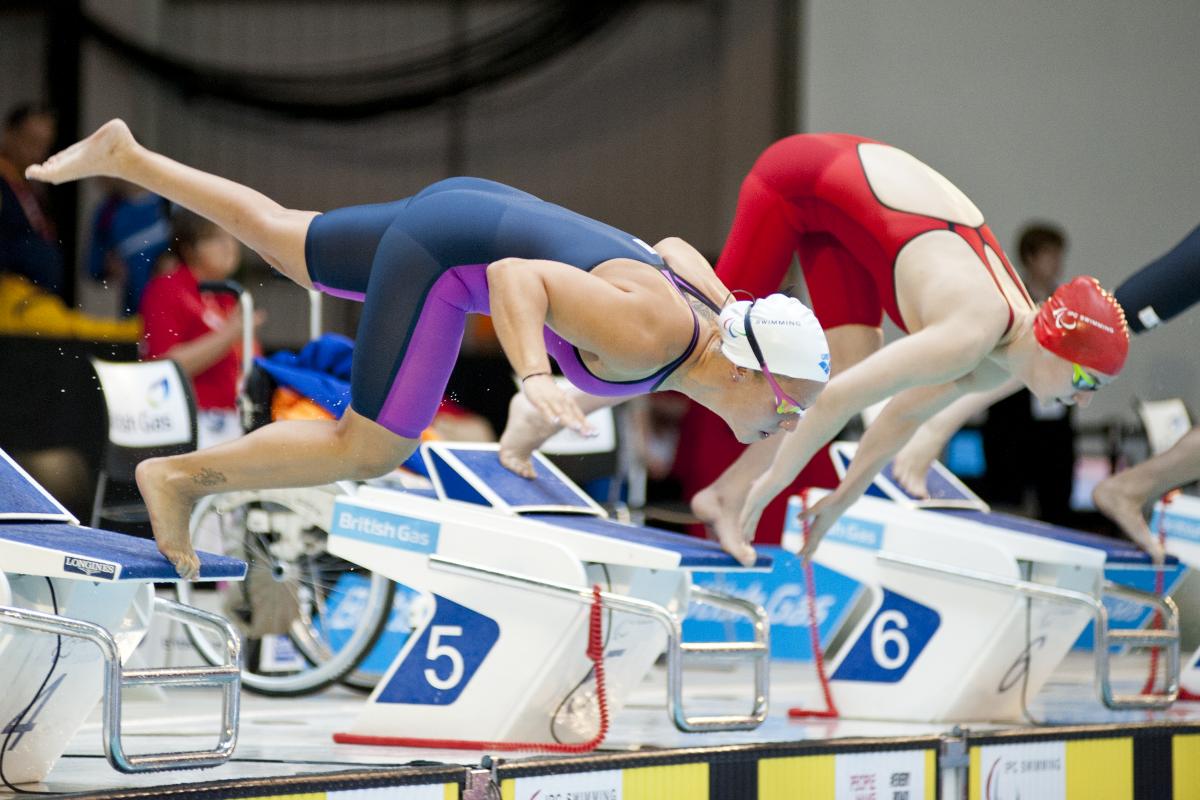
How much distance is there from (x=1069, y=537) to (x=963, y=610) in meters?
0.45

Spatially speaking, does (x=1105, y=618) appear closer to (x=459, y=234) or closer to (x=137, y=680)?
(x=459, y=234)

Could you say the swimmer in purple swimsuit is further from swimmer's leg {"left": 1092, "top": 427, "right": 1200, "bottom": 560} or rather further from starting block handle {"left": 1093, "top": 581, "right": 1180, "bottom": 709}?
swimmer's leg {"left": 1092, "top": 427, "right": 1200, "bottom": 560}

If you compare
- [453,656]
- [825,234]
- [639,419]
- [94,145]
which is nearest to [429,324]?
[94,145]

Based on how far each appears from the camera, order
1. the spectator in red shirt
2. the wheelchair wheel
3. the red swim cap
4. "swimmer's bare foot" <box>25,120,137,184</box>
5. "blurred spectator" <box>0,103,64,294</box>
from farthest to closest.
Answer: "blurred spectator" <box>0,103,64,294</box> → the wheelchair wheel → the spectator in red shirt → the red swim cap → "swimmer's bare foot" <box>25,120,137,184</box>

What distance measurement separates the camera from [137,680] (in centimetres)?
299

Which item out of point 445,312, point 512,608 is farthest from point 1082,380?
point 445,312

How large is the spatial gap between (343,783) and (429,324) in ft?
3.12

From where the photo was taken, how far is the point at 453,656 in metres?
4.16

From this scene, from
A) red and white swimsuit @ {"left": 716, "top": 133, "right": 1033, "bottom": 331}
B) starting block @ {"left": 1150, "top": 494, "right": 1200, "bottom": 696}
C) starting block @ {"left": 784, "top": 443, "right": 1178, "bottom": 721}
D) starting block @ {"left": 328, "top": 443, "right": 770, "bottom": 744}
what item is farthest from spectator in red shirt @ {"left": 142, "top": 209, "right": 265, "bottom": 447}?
starting block @ {"left": 1150, "top": 494, "right": 1200, "bottom": 696}

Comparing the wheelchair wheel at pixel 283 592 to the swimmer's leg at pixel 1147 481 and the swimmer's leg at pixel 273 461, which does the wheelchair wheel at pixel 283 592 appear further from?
the swimmer's leg at pixel 1147 481

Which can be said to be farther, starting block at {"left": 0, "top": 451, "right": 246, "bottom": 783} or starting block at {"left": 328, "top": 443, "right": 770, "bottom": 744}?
starting block at {"left": 328, "top": 443, "right": 770, "bottom": 744}

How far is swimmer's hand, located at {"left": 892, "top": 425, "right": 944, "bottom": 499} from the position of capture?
17.0 ft

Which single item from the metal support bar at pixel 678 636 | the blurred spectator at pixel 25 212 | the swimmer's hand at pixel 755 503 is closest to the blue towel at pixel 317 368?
the metal support bar at pixel 678 636

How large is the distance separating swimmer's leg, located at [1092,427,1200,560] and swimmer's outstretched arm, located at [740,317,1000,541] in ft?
4.85
